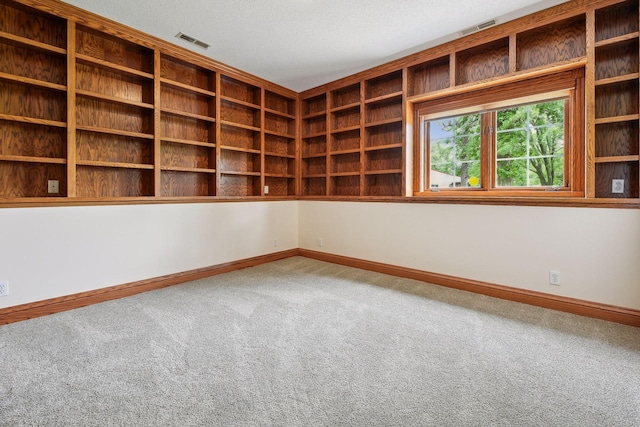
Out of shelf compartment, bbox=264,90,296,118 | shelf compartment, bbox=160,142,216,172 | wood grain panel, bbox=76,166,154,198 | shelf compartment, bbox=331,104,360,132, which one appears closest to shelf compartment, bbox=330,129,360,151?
shelf compartment, bbox=331,104,360,132

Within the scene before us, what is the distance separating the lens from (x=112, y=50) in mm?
3004

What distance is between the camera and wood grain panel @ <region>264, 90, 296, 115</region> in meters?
4.56

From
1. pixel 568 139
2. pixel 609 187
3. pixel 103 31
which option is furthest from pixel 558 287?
pixel 103 31

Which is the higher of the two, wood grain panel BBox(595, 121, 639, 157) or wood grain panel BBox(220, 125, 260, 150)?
wood grain panel BBox(220, 125, 260, 150)

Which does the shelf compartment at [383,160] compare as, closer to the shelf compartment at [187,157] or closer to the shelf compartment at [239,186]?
the shelf compartment at [239,186]

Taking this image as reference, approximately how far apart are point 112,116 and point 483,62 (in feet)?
12.5

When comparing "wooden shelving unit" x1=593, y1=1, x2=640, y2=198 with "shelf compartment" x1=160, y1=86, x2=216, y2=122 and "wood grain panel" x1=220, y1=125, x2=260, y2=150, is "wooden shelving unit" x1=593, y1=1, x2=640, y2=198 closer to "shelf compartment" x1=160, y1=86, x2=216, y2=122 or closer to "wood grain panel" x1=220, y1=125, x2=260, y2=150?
"wood grain panel" x1=220, y1=125, x2=260, y2=150

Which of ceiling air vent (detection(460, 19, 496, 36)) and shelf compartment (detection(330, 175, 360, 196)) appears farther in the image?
shelf compartment (detection(330, 175, 360, 196))

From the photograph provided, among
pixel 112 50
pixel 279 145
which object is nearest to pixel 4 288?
pixel 112 50

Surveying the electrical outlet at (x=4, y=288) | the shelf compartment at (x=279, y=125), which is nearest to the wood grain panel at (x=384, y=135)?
the shelf compartment at (x=279, y=125)

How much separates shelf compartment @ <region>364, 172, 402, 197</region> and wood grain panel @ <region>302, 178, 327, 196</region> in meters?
0.82

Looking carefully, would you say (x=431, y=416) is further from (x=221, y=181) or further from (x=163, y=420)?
(x=221, y=181)

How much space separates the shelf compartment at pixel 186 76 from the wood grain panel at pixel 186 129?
0.35 m

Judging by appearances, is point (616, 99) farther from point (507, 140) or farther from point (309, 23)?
point (309, 23)
